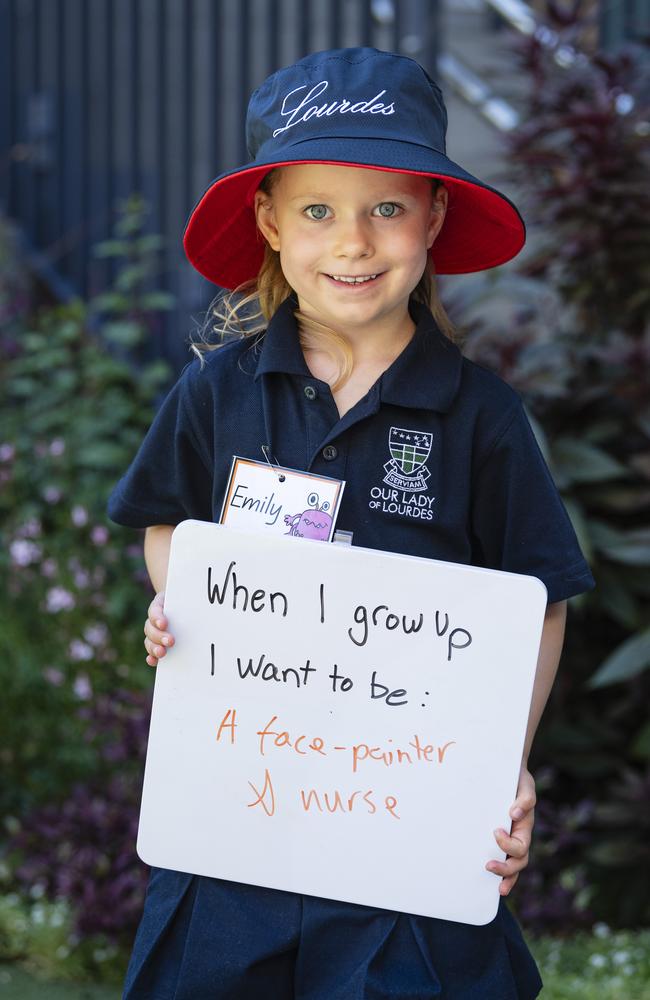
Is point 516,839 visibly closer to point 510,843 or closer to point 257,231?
point 510,843

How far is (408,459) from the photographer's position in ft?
5.75

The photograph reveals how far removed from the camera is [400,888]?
5.53 feet

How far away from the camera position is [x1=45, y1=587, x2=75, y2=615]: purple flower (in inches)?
139

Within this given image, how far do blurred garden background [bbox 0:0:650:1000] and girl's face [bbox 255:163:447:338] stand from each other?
4.11 ft

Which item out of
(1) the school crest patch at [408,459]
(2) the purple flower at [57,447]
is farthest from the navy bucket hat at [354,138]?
(2) the purple flower at [57,447]

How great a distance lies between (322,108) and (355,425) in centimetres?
43

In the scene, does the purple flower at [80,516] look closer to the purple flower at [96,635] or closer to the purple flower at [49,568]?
the purple flower at [49,568]

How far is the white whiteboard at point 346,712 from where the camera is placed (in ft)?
5.44

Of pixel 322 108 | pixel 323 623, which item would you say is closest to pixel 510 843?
pixel 323 623

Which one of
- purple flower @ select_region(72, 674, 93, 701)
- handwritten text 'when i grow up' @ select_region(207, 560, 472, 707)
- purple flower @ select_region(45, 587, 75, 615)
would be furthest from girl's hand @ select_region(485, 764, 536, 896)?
purple flower @ select_region(45, 587, 75, 615)

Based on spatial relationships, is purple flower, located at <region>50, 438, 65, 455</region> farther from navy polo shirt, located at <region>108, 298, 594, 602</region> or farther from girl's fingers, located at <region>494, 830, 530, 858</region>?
girl's fingers, located at <region>494, 830, 530, 858</region>

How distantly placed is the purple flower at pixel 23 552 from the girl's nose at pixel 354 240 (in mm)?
2259

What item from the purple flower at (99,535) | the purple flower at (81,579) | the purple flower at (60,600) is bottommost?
the purple flower at (60,600)

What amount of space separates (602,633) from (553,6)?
178cm
